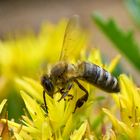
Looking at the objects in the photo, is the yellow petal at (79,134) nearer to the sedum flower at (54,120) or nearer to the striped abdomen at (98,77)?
the sedum flower at (54,120)

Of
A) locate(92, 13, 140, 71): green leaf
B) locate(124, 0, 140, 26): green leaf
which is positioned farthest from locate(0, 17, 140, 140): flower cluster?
locate(124, 0, 140, 26): green leaf

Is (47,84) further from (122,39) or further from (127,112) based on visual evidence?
(122,39)

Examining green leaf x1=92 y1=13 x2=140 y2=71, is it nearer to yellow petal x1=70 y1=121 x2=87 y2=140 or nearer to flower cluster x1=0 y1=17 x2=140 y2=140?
flower cluster x1=0 y1=17 x2=140 y2=140

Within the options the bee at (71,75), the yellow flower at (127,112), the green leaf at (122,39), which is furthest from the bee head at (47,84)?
the green leaf at (122,39)

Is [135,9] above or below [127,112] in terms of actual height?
above

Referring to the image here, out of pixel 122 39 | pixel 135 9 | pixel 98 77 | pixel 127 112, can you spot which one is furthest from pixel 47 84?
pixel 135 9
